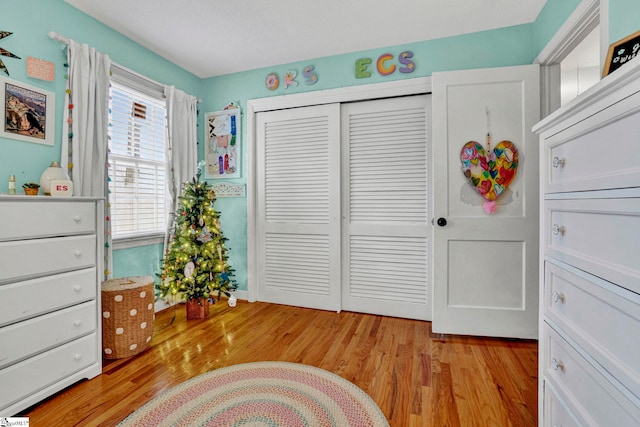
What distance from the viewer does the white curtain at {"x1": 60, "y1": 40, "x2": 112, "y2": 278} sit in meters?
2.14

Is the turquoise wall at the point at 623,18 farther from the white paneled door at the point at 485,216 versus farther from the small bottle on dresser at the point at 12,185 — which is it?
the small bottle on dresser at the point at 12,185

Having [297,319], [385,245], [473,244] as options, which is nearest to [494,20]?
[473,244]

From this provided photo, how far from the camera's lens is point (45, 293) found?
157 centimetres

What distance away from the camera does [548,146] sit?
42.8 inches

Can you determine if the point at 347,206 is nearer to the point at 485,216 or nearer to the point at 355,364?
the point at 485,216

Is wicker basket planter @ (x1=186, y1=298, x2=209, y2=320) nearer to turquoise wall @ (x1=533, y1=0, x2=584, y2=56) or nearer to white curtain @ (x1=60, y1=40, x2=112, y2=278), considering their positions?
white curtain @ (x1=60, y1=40, x2=112, y2=278)

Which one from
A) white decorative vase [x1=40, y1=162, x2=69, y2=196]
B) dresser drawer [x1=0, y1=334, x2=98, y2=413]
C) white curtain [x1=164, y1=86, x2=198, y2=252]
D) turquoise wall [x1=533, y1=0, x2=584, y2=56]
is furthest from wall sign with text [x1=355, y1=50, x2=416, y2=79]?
dresser drawer [x1=0, y1=334, x2=98, y2=413]

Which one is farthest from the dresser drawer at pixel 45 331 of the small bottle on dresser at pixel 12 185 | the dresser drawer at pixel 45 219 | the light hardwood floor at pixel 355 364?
the small bottle on dresser at pixel 12 185

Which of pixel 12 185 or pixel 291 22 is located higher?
pixel 291 22

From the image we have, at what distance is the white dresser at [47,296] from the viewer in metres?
1.42

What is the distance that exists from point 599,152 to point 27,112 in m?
2.93

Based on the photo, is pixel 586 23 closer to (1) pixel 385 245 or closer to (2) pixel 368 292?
(1) pixel 385 245

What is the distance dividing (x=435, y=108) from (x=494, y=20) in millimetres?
839

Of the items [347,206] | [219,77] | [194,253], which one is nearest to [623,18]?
[347,206]
